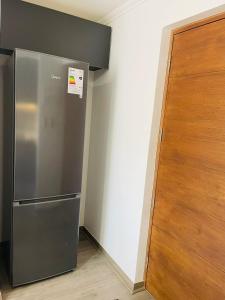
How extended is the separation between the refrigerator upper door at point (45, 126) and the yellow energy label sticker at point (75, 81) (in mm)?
24

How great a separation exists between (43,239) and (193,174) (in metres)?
1.28

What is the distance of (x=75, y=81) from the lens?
73.6 inches

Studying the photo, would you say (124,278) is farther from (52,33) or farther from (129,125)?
(52,33)

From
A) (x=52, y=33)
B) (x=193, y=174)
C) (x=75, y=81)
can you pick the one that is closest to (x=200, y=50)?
(x=193, y=174)

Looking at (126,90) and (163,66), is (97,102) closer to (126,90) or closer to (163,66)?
(126,90)

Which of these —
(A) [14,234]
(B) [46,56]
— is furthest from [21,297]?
(B) [46,56]

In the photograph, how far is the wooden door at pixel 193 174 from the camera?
1.38 m

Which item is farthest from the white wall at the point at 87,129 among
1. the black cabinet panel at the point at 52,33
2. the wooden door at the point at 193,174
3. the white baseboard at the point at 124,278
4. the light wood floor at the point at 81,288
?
the wooden door at the point at 193,174

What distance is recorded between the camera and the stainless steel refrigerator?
5.63ft

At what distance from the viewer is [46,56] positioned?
1.72 metres

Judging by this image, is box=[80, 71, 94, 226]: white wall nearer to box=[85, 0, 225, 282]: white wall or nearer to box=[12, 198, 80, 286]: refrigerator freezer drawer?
box=[85, 0, 225, 282]: white wall

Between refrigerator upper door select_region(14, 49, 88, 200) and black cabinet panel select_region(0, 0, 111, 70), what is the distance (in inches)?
9.8

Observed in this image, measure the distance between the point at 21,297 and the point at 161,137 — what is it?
1.61 metres

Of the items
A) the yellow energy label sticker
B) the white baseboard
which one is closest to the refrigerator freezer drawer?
the white baseboard
